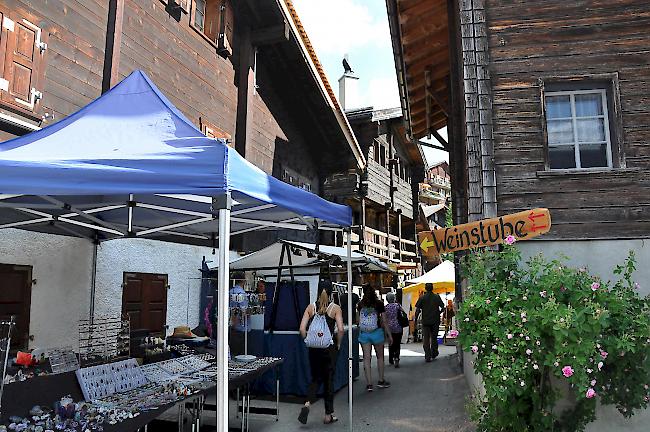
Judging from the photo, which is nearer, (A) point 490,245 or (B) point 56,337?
(A) point 490,245

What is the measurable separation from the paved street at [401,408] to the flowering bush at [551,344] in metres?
1.54

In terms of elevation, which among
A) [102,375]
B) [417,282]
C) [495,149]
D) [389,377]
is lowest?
[389,377]

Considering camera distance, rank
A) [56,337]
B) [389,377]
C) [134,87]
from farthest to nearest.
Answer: [389,377], [56,337], [134,87]

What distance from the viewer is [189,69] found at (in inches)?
402

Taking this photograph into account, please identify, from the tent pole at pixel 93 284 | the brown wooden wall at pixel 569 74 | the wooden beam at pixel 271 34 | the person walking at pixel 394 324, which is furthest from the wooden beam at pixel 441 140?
the tent pole at pixel 93 284

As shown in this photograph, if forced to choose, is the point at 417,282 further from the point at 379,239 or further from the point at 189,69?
the point at 189,69

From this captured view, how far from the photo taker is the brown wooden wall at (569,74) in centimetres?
620

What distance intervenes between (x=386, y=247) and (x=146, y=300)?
15971mm

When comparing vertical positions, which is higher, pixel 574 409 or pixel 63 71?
pixel 63 71

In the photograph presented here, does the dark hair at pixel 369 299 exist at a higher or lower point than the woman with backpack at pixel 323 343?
higher

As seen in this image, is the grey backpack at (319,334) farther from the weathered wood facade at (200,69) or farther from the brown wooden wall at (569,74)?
the weathered wood facade at (200,69)

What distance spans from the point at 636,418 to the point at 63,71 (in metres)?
8.04

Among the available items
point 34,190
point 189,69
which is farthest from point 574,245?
point 189,69

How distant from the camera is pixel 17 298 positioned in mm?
6633
